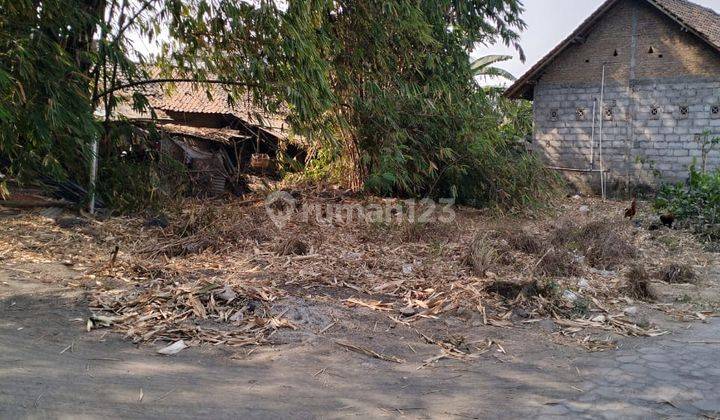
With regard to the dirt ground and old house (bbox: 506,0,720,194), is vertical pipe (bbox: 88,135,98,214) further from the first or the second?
old house (bbox: 506,0,720,194)

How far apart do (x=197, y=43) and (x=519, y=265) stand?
458cm

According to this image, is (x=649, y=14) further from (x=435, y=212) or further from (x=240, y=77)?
(x=240, y=77)

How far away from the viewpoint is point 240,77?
673 centimetres

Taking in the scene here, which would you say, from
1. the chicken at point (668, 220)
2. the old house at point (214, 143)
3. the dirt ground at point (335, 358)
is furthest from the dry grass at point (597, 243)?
the old house at point (214, 143)

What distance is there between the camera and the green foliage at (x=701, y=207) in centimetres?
857

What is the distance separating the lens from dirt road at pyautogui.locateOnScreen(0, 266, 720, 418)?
9.53 feet

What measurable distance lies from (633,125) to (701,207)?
4821 mm

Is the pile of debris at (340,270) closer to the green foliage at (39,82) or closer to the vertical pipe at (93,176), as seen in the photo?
the vertical pipe at (93,176)

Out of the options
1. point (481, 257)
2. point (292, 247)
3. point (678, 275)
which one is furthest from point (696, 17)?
point (292, 247)

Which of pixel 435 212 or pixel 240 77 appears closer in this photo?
pixel 240 77

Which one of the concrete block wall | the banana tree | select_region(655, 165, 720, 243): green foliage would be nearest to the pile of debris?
select_region(655, 165, 720, 243): green foliage

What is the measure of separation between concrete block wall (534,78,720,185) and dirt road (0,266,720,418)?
10.5 m

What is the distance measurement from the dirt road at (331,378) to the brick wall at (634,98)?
10.6 metres

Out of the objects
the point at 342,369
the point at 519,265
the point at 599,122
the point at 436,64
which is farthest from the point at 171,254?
the point at 599,122
